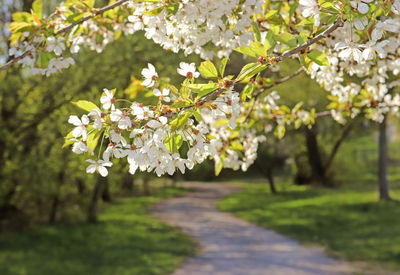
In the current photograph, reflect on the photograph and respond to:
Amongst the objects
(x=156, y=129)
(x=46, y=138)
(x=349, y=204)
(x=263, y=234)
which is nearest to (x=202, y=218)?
(x=263, y=234)

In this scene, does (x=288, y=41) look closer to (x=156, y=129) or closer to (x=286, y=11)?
(x=156, y=129)

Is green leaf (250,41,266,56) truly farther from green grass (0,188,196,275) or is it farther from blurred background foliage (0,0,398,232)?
green grass (0,188,196,275)

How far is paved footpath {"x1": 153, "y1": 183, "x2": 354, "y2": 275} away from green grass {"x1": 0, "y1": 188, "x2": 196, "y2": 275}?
0.48 metres

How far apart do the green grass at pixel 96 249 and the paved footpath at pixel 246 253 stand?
477 mm

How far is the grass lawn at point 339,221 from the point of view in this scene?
9102 mm

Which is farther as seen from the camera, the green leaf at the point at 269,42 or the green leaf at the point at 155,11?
the green leaf at the point at 155,11

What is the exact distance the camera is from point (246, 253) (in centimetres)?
933

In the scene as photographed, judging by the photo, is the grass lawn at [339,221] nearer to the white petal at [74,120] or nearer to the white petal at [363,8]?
the white petal at [363,8]

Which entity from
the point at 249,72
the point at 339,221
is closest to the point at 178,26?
the point at 249,72

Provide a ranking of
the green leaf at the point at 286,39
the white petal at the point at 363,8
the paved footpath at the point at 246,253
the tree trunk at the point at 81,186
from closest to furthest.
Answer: the white petal at the point at 363,8, the green leaf at the point at 286,39, the paved footpath at the point at 246,253, the tree trunk at the point at 81,186

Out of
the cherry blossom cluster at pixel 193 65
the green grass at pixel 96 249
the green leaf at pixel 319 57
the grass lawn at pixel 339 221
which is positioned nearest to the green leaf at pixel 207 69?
the cherry blossom cluster at pixel 193 65

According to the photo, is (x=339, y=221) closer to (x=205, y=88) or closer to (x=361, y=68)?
(x=361, y=68)

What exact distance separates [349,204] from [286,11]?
→ 12394 mm

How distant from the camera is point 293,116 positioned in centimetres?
458
